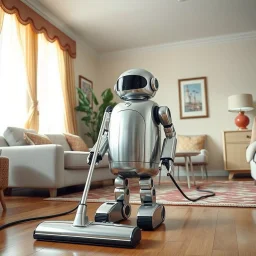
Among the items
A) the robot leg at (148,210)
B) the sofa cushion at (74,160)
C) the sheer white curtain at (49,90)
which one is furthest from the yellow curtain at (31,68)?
the robot leg at (148,210)

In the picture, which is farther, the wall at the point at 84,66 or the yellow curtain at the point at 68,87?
the wall at the point at 84,66

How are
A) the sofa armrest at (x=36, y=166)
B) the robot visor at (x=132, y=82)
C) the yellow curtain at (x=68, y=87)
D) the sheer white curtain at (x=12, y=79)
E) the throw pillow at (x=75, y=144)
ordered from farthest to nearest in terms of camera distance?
the yellow curtain at (x=68, y=87), the throw pillow at (x=75, y=144), the sheer white curtain at (x=12, y=79), the sofa armrest at (x=36, y=166), the robot visor at (x=132, y=82)

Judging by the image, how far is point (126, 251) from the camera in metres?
1.09

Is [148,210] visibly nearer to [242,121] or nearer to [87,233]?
[87,233]

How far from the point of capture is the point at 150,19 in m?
4.75

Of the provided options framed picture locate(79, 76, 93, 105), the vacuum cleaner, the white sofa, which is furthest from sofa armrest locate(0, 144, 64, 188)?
framed picture locate(79, 76, 93, 105)

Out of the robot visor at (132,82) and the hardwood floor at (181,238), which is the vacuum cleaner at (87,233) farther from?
Result: the robot visor at (132,82)

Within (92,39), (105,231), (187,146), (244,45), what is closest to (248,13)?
(244,45)

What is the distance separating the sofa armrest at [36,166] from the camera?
2.81 meters

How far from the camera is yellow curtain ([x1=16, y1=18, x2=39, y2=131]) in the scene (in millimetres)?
3908

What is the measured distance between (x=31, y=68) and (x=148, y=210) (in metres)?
3.14

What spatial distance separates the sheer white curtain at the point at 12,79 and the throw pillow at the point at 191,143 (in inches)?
110

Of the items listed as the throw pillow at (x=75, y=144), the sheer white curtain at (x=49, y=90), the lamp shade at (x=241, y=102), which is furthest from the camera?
the lamp shade at (x=241, y=102)

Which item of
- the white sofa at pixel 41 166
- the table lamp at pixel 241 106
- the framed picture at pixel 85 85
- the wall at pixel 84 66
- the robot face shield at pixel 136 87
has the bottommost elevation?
the white sofa at pixel 41 166
